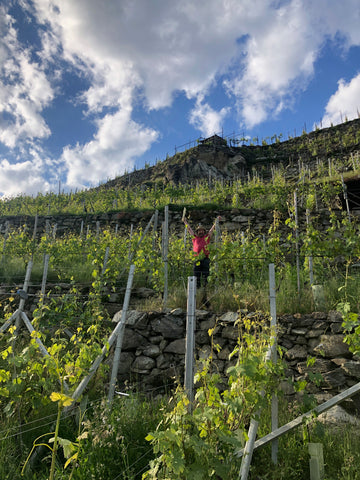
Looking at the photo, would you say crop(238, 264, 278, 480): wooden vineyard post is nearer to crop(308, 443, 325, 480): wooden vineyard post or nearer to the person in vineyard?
crop(308, 443, 325, 480): wooden vineyard post

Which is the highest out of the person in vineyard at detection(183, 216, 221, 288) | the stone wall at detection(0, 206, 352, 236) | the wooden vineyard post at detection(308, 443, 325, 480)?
the stone wall at detection(0, 206, 352, 236)

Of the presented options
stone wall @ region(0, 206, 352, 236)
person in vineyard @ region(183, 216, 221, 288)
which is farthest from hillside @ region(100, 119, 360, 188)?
person in vineyard @ region(183, 216, 221, 288)

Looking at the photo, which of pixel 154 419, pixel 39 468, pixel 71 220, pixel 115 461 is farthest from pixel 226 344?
pixel 71 220

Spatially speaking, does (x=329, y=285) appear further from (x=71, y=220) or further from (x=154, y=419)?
(x=71, y=220)

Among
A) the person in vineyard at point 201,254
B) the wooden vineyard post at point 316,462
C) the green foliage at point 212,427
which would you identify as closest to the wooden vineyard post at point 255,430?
the green foliage at point 212,427

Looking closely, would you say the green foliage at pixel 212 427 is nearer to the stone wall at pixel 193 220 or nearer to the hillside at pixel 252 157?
the stone wall at pixel 193 220

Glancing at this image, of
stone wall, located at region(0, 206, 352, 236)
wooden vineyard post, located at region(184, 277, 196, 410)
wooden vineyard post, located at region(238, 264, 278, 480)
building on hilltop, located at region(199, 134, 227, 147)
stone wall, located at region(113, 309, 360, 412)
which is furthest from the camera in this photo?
building on hilltop, located at region(199, 134, 227, 147)

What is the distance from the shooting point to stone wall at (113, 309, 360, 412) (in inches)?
141

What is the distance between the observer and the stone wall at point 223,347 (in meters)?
3.59

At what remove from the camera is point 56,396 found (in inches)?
67.1

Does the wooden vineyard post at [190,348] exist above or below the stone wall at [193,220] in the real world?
below

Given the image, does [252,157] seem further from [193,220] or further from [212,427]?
[212,427]

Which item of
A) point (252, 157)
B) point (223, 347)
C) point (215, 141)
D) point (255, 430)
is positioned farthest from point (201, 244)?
point (215, 141)

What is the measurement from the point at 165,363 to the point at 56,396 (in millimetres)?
2876
